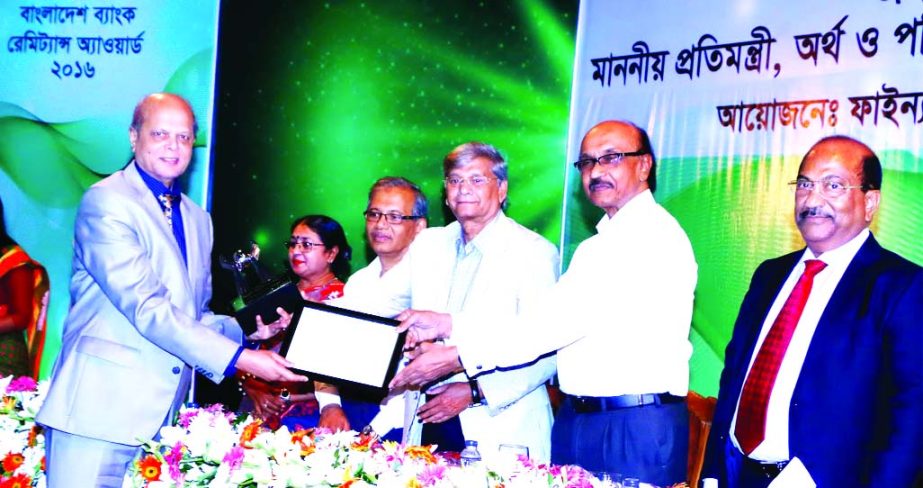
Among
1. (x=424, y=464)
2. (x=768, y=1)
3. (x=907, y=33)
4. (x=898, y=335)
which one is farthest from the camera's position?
(x=768, y=1)

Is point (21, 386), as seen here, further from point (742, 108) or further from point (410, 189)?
point (742, 108)

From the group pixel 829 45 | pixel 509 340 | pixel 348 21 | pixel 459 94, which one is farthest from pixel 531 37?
pixel 509 340

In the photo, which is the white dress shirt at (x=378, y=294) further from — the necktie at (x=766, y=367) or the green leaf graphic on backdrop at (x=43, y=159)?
the green leaf graphic on backdrop at (x=43, y=159)

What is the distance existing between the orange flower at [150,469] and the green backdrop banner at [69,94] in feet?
14.9

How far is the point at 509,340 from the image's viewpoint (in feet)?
11.4

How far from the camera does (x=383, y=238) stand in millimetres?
4652

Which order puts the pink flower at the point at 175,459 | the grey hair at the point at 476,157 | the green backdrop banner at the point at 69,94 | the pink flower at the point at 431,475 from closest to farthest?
the pink flower at the point at 431,475, the pink flower at the point at 175,459, the grey hair at the point at 476,157, the green backdrop banner at the point at 69,94

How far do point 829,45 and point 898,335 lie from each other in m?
2.37

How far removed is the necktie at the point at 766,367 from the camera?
2.95m

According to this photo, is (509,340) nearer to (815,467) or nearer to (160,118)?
(815,467)

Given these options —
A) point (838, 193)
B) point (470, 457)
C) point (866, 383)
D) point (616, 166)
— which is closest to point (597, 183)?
point (616, 166)

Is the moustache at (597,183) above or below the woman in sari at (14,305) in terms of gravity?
above

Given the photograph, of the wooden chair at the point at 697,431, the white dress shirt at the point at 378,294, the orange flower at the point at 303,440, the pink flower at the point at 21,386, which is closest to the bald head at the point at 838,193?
the wooden chair at the point at 697,431

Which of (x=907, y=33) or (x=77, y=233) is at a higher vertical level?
(x=907, y=33)
